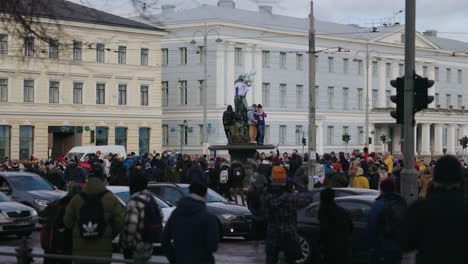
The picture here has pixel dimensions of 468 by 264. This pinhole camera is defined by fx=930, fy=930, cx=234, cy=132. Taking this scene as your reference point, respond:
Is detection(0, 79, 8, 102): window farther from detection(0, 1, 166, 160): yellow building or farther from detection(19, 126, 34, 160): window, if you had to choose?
detection(19, 126, 34, 160): window

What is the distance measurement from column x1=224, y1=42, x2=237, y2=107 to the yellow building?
8.99 meters

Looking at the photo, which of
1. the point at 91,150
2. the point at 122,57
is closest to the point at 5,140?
the point at 91,150

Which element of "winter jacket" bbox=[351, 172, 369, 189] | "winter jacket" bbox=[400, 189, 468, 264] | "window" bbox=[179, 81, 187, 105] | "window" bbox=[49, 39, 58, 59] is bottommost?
"winter jacket" bbox=[351, 172, 369, 189]

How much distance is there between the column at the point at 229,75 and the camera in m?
78.9

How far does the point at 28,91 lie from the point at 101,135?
6.87 meters

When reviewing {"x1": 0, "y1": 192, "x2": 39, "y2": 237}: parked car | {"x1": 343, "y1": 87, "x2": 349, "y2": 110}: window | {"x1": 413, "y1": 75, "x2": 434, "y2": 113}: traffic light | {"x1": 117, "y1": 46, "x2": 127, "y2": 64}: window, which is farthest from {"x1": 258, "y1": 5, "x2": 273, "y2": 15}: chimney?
{"x1": 413, "y1": 75, "x2": 434, "y2": 113}: traffic light

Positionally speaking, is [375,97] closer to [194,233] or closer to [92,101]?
[92,101]

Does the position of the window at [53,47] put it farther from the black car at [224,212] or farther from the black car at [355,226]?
the black car at [224,212]

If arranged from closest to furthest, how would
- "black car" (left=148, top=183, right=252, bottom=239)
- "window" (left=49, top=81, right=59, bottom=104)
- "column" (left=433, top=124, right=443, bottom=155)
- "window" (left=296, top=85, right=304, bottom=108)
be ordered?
"black car" (left=148, top=183, right=252, bottom=239) → "window" (left=49, top=81, right=59, bottom=104) → "window" (left=296, top=85, right=304, bottom=108) → "column" (left=433, top=124, right=443, bottom=155)

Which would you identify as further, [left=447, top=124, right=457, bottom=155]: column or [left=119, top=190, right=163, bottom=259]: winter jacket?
[left=447, top=124, right=457, bottom=155]: column

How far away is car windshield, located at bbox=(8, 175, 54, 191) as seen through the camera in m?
25.3

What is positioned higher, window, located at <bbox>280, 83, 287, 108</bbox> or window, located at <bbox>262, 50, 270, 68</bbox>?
window, located at <bbox>262, 50, 270, 68</bbox>

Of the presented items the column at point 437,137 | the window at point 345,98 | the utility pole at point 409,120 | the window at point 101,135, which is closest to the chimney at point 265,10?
the window at point 345,98

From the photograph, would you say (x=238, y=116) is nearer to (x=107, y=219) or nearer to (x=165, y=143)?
(x=107, y=219)
